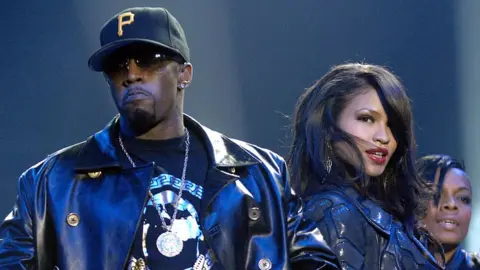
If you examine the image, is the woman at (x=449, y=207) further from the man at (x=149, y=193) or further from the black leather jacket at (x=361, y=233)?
the man at (x=149, y=193)

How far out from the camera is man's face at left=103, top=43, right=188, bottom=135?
2.75 m

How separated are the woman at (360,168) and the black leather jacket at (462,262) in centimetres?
70

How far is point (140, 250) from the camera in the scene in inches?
104

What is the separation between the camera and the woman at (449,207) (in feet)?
12.7

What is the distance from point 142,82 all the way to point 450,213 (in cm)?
177

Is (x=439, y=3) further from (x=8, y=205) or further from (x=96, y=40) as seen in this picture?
(x=8, y=205)

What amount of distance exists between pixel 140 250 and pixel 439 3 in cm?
265

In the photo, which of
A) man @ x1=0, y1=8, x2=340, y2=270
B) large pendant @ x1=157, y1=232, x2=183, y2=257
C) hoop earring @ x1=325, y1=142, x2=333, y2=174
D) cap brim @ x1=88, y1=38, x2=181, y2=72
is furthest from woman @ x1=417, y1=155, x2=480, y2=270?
cap brim @ x1=88, y1=38, x2=181, y2=72

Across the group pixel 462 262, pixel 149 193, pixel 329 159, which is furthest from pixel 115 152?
pixel 462 262

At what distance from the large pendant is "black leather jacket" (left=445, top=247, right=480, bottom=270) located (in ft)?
5.75

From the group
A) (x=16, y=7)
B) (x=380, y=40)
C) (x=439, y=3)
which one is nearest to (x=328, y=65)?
(x=380, y=40)

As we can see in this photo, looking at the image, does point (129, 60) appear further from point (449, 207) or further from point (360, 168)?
point (449, 207)

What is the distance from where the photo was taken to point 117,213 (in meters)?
2.65

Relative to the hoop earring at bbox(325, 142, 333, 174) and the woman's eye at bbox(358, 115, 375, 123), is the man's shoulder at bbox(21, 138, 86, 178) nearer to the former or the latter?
the hoop earring at bbox(325, 142, 333, 174)
